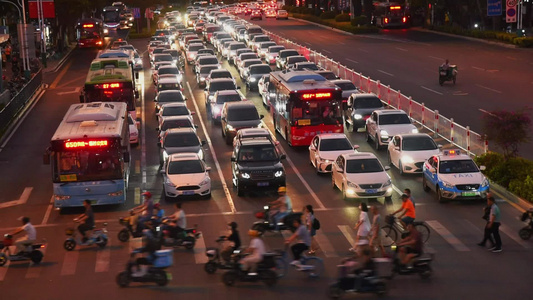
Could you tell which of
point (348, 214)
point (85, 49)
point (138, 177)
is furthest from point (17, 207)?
point (85, 49)

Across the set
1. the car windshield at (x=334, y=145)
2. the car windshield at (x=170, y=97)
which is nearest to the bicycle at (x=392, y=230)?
the car windshield at (x=334, y=145)

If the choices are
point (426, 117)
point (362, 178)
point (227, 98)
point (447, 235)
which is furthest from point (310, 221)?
point (227, 98)

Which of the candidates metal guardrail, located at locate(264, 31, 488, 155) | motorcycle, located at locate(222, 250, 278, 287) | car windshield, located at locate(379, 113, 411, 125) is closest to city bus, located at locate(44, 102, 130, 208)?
motorcycle, located at locate(222, 250, 278, 287)

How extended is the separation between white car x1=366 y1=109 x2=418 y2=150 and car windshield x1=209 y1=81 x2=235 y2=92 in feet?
45.7

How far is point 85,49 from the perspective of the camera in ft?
322

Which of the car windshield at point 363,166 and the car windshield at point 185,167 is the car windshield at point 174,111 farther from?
the car windshield at point 363,166

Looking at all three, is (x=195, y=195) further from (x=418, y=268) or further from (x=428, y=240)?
(x=418, y=268)

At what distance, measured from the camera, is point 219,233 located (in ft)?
90.9

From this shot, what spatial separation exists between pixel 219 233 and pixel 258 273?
6205mm

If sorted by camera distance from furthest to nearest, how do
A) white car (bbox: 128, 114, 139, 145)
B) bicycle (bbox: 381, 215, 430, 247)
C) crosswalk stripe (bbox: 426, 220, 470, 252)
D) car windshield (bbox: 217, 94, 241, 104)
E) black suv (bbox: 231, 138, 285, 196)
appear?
car windshield (bbox: 217, 94, 241, 104), white car (bbox: 128, 114, 139, 145), black suv (bbox: 231, 138, 285, 196), bicycle (bbox: 381, 215, 430, 247), crosswalk stripe (bbox: 426, 220, 470, 252)

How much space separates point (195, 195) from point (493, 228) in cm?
1191

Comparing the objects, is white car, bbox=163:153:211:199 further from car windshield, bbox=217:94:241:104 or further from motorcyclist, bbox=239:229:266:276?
car windshield, bbox=217:94:241:104

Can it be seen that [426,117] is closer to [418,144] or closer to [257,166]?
[418,144]

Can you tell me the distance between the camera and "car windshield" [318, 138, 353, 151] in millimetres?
36000
